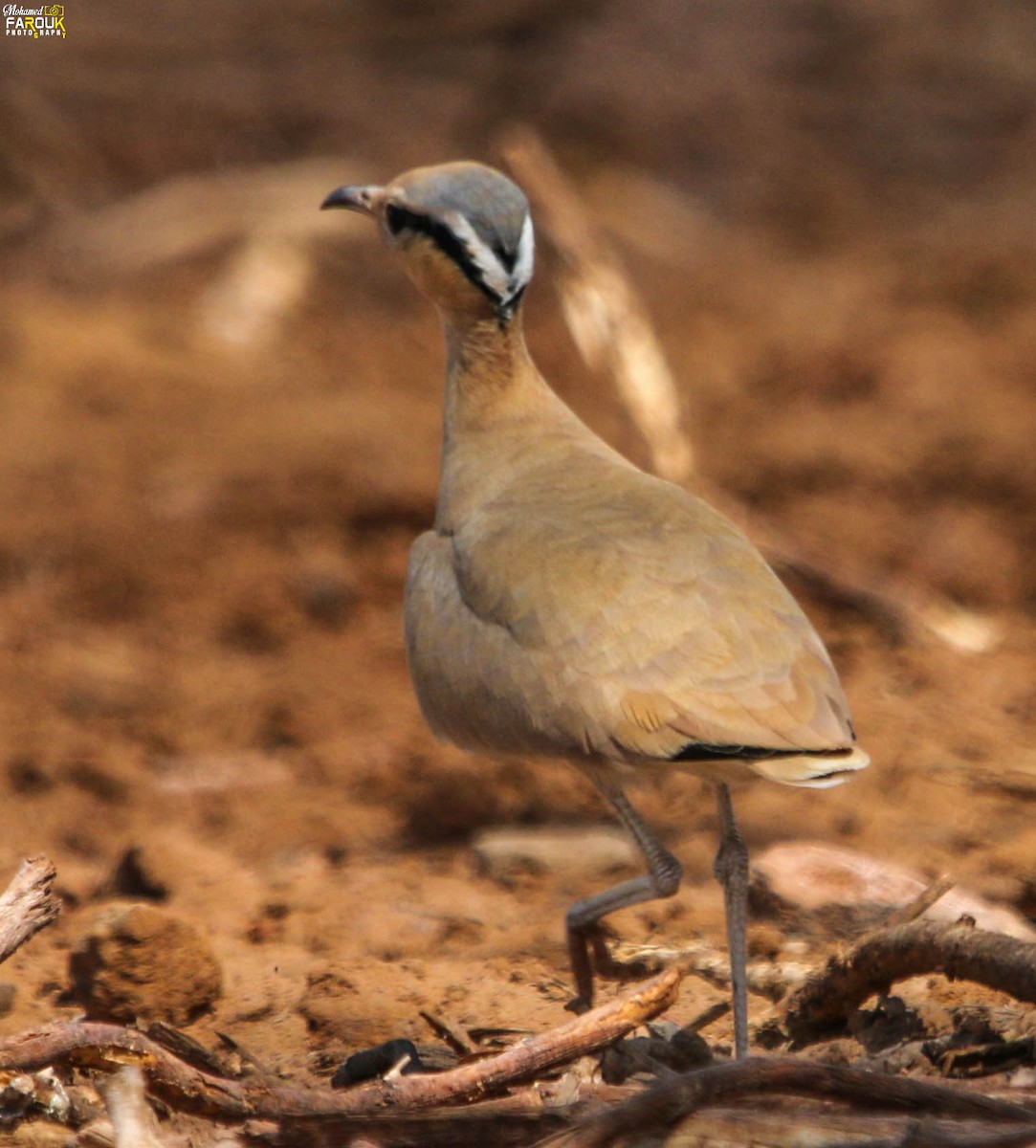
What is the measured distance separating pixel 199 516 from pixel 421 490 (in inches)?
44.0

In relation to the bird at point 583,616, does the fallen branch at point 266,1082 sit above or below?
below

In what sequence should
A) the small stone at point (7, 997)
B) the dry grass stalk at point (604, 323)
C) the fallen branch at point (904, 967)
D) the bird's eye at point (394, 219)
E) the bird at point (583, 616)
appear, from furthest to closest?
1. the dry grass stalk at point (604, 323)
2. the bird's eye at point (394, 219)
3. the small stone at point (7, 997)
4. the bird at point (583, 616)
5. the fallen branch at point (904, 967)

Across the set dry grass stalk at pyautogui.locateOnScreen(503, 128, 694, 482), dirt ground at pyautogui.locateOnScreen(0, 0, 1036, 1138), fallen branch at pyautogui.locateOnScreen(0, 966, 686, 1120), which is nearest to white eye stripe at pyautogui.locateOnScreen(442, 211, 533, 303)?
dirt ground at pyautogui.locateOnScreen(0, 0, 1036, 1138)

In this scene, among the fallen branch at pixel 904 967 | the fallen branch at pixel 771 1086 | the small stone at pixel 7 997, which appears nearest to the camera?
the fallen branch at pixel 771 1086

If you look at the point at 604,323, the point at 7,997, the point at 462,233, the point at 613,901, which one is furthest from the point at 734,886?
the point at 604,323

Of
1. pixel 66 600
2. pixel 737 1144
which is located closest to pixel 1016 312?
pixel 66 600

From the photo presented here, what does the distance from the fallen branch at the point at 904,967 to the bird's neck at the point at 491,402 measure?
170 cm

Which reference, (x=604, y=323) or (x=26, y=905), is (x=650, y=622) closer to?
(x=26, y=905)

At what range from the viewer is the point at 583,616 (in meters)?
4.00

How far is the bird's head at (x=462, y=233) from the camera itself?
4777 millimetres

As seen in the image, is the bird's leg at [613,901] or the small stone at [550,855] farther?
the small stone at [550,855]

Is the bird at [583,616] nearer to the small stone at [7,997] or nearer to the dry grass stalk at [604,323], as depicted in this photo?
the small stone at [7,997]

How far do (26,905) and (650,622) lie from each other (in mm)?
1463

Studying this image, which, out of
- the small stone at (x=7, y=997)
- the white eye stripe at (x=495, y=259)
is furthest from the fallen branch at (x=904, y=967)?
the white eye stripe at (x=495, y=259)
